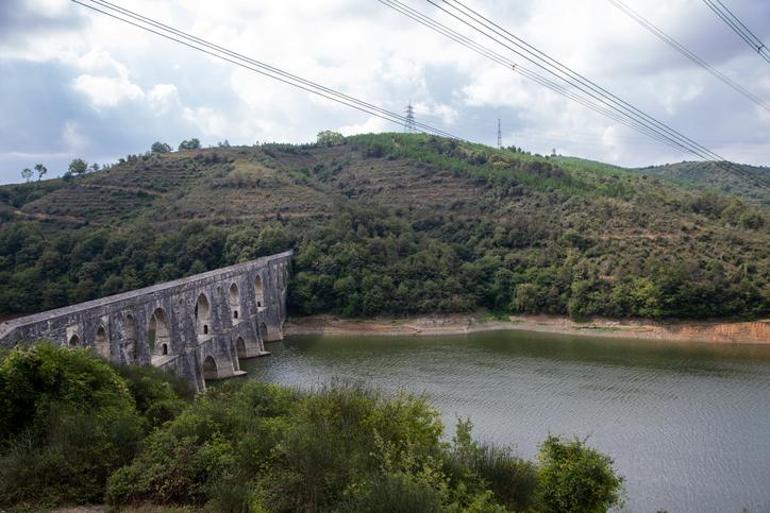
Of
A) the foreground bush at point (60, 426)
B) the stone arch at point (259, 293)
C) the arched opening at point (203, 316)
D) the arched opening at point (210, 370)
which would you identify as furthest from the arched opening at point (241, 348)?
the foreground bush at point (60, 426)

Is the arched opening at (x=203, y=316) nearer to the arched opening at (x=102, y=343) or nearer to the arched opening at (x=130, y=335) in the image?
the arched opening at (x=130, y=335)

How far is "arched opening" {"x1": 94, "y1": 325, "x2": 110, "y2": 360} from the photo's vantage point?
21.9m

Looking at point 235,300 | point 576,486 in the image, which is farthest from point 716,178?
point 576,486

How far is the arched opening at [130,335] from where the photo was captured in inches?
931

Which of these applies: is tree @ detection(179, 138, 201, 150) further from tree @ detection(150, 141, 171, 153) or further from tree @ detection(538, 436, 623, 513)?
tree @ detection(538, 436, 623, 513)

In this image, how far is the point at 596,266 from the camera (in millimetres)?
46906

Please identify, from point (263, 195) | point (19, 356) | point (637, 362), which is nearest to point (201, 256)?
point (263, 195)

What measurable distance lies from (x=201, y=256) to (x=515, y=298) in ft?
85.5

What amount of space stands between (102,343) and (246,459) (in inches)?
554

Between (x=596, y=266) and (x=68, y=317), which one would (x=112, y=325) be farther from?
(x=596, y=266)

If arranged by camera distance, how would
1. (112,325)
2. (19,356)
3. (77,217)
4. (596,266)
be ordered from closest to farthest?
(19,356) → (112,325) → (596,266) → (77,217)

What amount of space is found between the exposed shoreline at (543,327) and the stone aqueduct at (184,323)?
4273 mm

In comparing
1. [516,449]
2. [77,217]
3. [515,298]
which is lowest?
[516,449]

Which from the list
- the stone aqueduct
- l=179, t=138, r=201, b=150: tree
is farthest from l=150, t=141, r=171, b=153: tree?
the stone aqueduct
